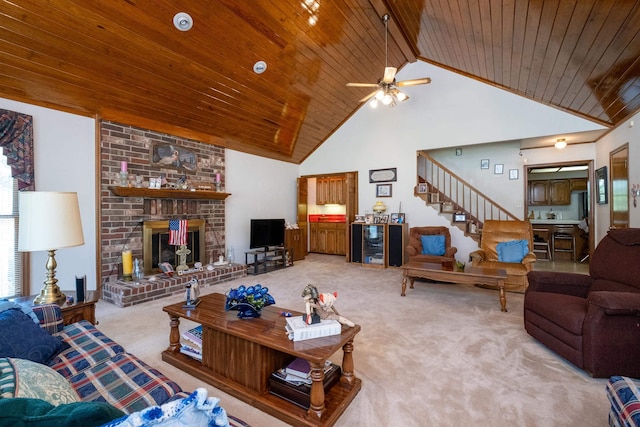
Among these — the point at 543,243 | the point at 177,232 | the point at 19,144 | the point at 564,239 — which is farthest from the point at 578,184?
the point at 19,144

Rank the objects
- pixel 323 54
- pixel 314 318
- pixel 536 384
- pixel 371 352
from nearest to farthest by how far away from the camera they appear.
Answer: pixel 314 318, pixel 536 384, pixel 371 352, pixel 323 54

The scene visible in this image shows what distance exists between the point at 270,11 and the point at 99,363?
3.73 meters

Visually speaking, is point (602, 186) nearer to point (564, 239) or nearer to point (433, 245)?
point (564, 239)

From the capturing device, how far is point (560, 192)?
23.5 ft

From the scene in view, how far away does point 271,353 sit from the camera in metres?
1.94

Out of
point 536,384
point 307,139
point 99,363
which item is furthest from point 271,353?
point 307,139

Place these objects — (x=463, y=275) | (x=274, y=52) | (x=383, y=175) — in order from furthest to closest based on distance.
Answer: (x=383, y=175) < (x=274, y=52) < (x=463, y=275)

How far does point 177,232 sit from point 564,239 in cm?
821

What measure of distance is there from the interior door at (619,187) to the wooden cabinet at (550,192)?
2.97 metres

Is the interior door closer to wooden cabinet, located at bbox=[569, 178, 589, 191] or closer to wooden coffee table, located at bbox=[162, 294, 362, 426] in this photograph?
wooden cabinet, located at bbox=[569, 178, 589, 191]

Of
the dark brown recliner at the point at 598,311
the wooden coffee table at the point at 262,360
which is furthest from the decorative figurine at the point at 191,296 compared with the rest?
the dark brown recliner at the point at 598,311

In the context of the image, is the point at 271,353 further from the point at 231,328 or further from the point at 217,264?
the point at 217,264

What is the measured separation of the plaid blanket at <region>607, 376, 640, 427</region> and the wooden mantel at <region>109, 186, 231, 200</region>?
494 centimetres

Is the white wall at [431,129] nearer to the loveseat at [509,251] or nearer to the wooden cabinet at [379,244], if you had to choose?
the wooden cabinet at [379,244]
